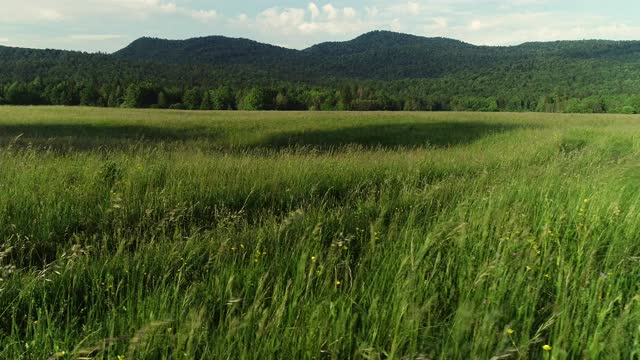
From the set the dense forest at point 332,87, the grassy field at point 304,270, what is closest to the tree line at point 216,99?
the dense forest at point 332,87

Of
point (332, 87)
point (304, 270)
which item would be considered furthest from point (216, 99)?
point (304, 270)

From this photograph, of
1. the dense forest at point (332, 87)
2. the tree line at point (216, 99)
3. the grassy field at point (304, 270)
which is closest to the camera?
the grassy field at point (304, 270)

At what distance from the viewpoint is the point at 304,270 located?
2795mm

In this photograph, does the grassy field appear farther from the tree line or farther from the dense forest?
the dense forest

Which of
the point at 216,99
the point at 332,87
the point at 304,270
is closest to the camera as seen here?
the point at 304,270

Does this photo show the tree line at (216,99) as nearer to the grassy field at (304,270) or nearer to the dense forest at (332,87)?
the dense forest at (332,87)

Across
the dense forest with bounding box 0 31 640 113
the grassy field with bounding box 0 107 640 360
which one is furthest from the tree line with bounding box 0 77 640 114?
the grassy field with bounding box 0 107 640 360

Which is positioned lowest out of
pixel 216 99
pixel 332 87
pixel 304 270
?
pixel 304 270

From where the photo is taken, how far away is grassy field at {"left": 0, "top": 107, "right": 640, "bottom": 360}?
2.05m

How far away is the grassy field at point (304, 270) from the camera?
2049mm

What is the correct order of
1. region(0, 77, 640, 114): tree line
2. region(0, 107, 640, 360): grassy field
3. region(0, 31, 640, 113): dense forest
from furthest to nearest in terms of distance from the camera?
region(0, 31, 640, 113): dense forest < region(0, 77, 640, 114): tree line < region(0, 107, 640, 360): grassy field

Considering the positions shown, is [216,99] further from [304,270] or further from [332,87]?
[304,270]

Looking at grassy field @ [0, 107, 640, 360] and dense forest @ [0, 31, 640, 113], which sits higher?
dense forest @ [0, 31, 640, 113]

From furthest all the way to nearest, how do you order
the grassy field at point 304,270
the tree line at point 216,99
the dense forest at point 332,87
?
the dense forest at point 332,87
the tree line at point 216,99
the grassy field at point 304,270
